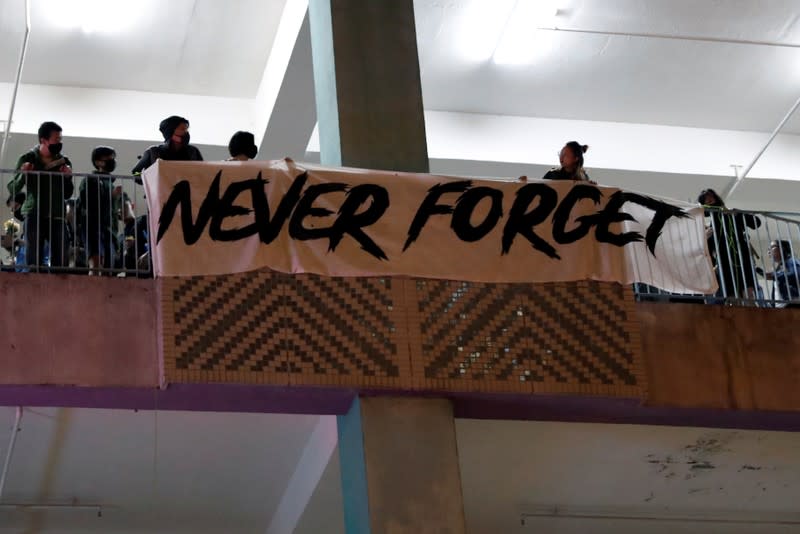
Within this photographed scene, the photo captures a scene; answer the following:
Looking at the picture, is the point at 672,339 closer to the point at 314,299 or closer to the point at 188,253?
the point at 314,299

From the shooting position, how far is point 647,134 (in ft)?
57.0

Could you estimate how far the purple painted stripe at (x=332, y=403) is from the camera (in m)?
9.91

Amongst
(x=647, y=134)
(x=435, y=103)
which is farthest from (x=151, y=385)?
(x=647, y=134)

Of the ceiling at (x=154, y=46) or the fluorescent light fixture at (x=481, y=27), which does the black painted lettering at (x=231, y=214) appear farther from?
the fluorescent light fixture at (x=481, y=27)

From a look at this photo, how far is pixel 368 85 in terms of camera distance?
11.6m

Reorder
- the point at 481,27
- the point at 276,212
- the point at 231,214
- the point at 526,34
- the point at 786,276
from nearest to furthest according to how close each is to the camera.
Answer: the point at 231,214 < the point at 276,212 < the point at 786,276 < the point at 481,27 < the point at 526,34

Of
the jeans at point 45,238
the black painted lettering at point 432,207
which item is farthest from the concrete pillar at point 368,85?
the jeans at point 45,238

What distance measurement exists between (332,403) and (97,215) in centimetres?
239

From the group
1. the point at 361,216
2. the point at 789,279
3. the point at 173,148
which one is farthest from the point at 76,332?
the point at 789,279

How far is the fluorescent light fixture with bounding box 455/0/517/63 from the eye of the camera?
48.0ft

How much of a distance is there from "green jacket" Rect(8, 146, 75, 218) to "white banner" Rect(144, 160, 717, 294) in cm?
78

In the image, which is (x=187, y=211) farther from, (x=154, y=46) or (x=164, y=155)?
(x=154, y=46)

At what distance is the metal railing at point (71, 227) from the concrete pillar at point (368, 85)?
189cm

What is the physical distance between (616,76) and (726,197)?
2.61m
